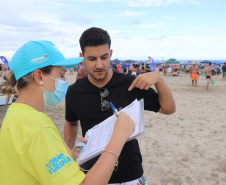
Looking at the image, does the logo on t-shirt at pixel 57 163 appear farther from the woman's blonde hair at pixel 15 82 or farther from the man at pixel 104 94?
the man at pixel 104 94

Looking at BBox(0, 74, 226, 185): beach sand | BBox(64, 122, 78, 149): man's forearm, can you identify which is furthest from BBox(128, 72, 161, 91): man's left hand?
BBox(0, 74, 226, 185): beach sand

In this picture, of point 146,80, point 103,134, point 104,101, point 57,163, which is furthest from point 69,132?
point 57,163

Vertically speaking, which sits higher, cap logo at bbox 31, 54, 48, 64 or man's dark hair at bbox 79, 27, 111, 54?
man's dark hair at bbox 79, 27, 111, 54

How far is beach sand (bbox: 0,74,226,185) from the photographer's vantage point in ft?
12.0

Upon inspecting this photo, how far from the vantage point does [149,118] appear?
713 cm

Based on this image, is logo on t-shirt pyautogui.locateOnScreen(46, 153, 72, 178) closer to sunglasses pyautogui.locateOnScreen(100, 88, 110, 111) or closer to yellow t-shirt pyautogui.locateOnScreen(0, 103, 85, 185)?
yellow t-shirt pyautogui.locateOnScreen(0, 103, 85, 185)

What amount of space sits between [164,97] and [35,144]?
1.19 metres

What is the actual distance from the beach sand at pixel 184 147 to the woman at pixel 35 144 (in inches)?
111

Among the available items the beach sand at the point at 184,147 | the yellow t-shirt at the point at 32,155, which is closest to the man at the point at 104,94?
the yellow t-shirt at the point at 32,155

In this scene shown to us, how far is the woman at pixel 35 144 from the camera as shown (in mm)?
936

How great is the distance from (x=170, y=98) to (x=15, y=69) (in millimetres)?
1244

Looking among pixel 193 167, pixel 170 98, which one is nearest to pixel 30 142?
pixel 170 98

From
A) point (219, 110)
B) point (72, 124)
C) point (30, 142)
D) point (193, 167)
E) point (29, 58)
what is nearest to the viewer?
point (30, 142)

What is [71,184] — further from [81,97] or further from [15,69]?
[81,97]
